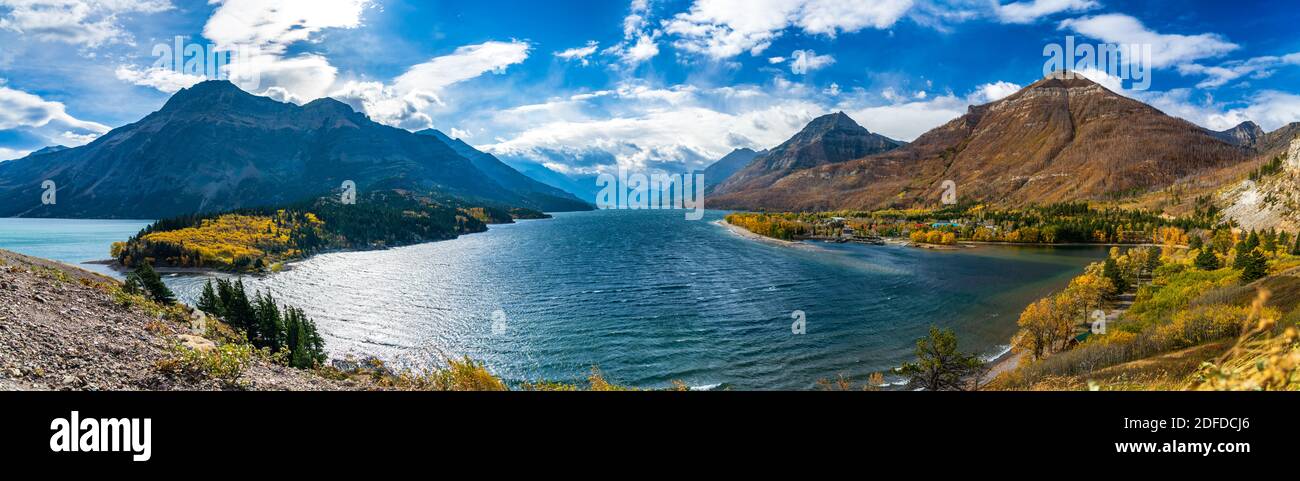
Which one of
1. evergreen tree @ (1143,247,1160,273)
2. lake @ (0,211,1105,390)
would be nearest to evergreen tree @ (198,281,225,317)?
lake @ (0,211,1105,390)

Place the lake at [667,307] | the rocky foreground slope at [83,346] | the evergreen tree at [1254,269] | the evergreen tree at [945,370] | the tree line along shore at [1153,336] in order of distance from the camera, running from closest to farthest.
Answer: the tree line along shore at [1153,336], the rocky foreground slope at [83,346], the evergreen tree at [945,370], the lake at [667,307], the evergreen tree at [1254,269]

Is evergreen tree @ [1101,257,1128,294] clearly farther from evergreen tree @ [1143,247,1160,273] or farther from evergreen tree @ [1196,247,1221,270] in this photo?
evergreen tree @ [1143,247,1160,273]

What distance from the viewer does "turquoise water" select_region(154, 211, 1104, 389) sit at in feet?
133

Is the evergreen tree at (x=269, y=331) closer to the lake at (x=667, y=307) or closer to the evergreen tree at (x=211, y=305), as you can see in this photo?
the evergreen tree at (x=211, y=305)

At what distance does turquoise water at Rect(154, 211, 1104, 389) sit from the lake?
0.22m

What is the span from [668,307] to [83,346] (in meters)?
48.5

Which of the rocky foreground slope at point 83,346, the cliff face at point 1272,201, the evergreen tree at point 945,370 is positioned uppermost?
the cliff face at point 1272,201

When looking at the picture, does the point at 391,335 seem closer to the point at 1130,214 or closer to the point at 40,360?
the point at 40,360

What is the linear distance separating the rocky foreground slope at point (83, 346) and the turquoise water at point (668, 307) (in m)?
23.5

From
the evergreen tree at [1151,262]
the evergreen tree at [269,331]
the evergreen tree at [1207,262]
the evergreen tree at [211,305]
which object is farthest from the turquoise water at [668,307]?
the evergreen tree at [1207,262]

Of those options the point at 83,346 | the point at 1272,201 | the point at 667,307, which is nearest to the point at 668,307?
the point at 667,307

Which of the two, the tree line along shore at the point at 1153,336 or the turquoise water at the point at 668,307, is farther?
the turquoise water at the point at 668,307

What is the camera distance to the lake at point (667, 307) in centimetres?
4053
